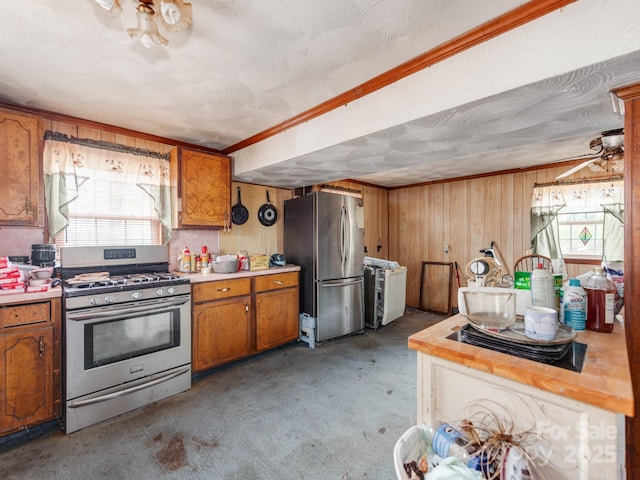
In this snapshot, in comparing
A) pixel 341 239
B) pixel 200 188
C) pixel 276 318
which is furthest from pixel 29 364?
pixel 341 239

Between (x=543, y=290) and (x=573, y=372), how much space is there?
0.57 m

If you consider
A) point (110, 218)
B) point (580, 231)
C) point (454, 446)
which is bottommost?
point (454, 446)

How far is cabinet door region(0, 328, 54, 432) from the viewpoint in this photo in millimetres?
1775

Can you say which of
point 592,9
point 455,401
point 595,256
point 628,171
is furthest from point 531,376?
point 595,256

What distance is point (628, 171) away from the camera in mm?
1188

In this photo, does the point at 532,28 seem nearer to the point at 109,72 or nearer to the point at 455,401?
the point at 455,401

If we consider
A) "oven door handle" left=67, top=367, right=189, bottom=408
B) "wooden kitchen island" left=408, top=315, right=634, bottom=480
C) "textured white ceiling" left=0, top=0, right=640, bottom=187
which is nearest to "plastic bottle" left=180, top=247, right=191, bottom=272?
"oven door handle" left=67, top=367, right=189, bottom=408

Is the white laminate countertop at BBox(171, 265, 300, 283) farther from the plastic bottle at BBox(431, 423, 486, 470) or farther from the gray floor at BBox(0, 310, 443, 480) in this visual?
the plastic bottle at BBox(431, 423, 486, 470)

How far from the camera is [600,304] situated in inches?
51.0

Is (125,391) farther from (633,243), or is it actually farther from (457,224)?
(457,224)

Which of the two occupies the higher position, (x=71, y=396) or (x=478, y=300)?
(x=478, y=300)

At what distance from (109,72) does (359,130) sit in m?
1.65

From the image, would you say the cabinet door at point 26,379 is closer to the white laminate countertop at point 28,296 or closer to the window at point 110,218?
the white laminate countertop at point 28,296

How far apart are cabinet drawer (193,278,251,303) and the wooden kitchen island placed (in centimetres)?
206
